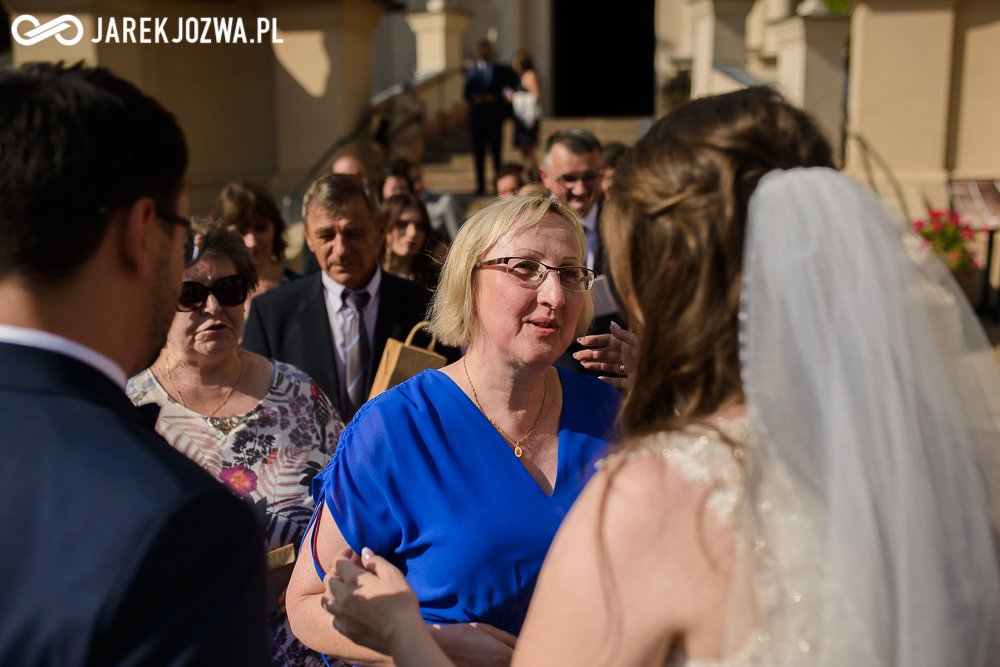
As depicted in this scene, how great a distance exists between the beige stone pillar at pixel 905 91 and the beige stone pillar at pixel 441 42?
802 centimetres

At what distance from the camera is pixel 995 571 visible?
4.30 feet

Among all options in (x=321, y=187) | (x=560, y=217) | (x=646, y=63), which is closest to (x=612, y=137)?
(x=646, y=63)

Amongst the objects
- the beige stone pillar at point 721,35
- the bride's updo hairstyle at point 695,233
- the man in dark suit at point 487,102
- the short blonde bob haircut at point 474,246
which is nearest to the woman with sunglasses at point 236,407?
the short blonde bob haircut at point 474,246

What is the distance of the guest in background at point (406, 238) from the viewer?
18.4 ft

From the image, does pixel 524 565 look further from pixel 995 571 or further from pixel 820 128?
pixel 820 128

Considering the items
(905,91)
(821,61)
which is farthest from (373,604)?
(821,61)

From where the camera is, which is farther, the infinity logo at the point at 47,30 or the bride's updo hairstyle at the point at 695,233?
the infinity logo at the point at 47,30

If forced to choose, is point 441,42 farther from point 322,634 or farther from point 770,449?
point 770,449

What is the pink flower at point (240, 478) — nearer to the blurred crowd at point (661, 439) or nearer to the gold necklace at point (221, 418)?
the gold necklace at point (221, 418)

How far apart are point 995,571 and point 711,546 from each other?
19.3 inches

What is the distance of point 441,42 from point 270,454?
14.6 meters

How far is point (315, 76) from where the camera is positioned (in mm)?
11297

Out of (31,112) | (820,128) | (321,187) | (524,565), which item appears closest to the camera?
(31,112)

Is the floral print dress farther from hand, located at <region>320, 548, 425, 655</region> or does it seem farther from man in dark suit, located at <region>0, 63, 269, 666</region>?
man in dark suit, located at <region>0, 63, 269, 666</region>
